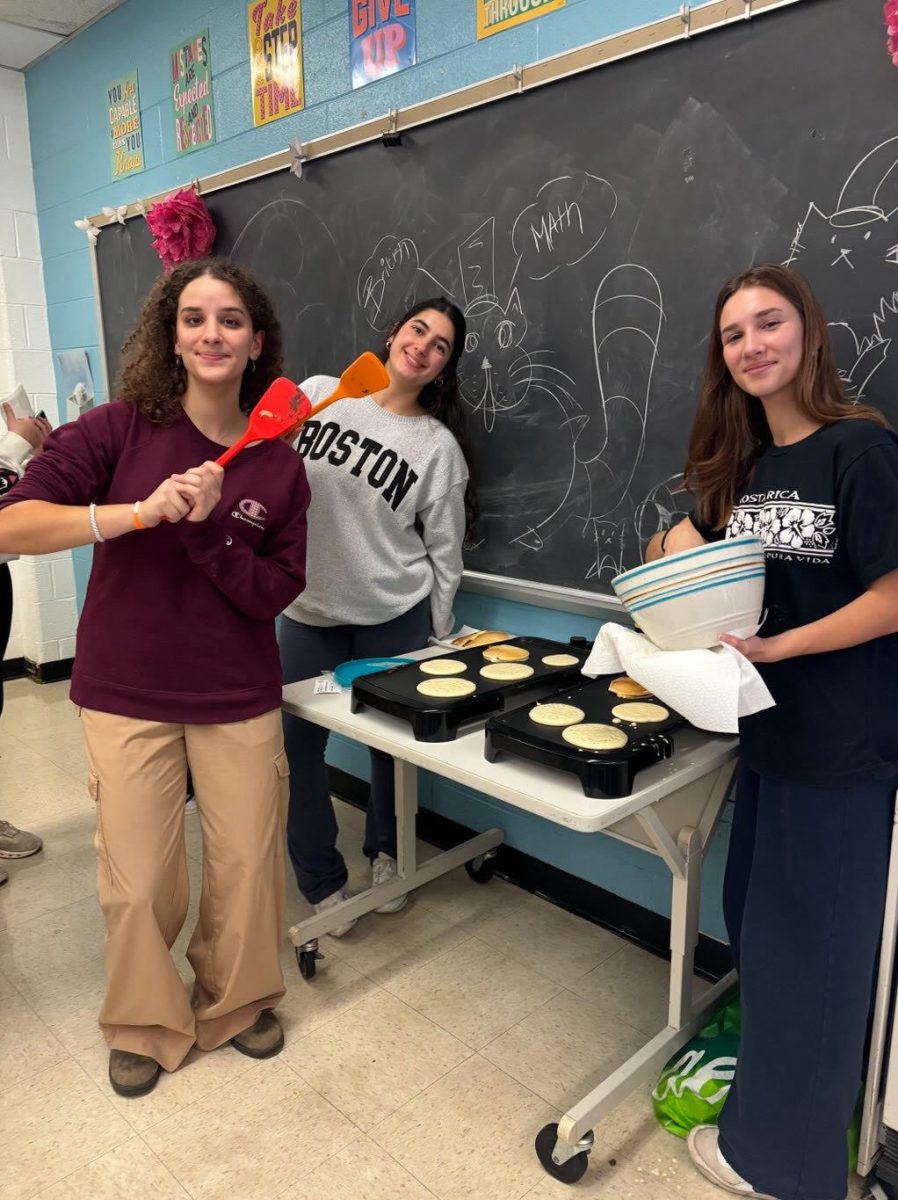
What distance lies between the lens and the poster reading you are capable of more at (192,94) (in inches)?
114

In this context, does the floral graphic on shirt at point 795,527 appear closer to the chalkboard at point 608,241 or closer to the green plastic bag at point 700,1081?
the chalkboard at point 608,241

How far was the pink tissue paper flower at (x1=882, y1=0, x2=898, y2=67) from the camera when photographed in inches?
53.3

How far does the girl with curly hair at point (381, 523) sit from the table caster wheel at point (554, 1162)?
0.78 meters

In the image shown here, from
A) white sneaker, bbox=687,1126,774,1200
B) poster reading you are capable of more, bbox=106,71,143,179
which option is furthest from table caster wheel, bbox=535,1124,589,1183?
poster reading you are capable of more, bbox=106,71,143,179

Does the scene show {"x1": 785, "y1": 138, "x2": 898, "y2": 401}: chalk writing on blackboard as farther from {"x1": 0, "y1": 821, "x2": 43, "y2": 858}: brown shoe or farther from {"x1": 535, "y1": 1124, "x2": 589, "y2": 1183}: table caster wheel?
{"x1": 0, "y1": 821, "x2": 43, "y2": 858}: brown shoe

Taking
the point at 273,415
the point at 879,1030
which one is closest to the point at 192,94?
the point at 273,415

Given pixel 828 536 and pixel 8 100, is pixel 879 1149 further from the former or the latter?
pixel 8 100

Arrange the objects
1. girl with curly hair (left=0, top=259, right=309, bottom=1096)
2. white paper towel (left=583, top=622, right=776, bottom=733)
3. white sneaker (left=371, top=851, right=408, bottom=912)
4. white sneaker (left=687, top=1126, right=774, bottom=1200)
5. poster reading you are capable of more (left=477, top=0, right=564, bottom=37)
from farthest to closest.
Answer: white sneaker (left=371, top=851, right=408, bottom=912) → poster reading you are capable of more (left=477, top=0, right=564, bottom=37) → girl with curly hair (left=0, top=259, right=309, bottom=1096) → white sneaker (left=687, top=1126, right=774, bottom=1200) → white paper towel (left=583, top=622, right=776, bottom=733)

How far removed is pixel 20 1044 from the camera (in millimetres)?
→ 1837

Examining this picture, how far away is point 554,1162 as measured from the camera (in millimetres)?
1480

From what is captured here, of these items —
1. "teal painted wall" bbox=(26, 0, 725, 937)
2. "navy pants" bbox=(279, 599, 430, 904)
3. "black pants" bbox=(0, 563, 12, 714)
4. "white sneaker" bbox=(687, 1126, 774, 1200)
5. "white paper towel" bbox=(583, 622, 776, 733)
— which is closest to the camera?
"white paper towel" bbox=(583, 622, 776, 733)

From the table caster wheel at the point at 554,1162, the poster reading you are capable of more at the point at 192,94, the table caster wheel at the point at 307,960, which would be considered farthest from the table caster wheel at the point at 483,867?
the poster reading you are capable of more at the point at 192,94

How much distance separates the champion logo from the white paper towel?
0.74m

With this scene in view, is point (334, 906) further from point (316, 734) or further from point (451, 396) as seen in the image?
point (451, 396)
